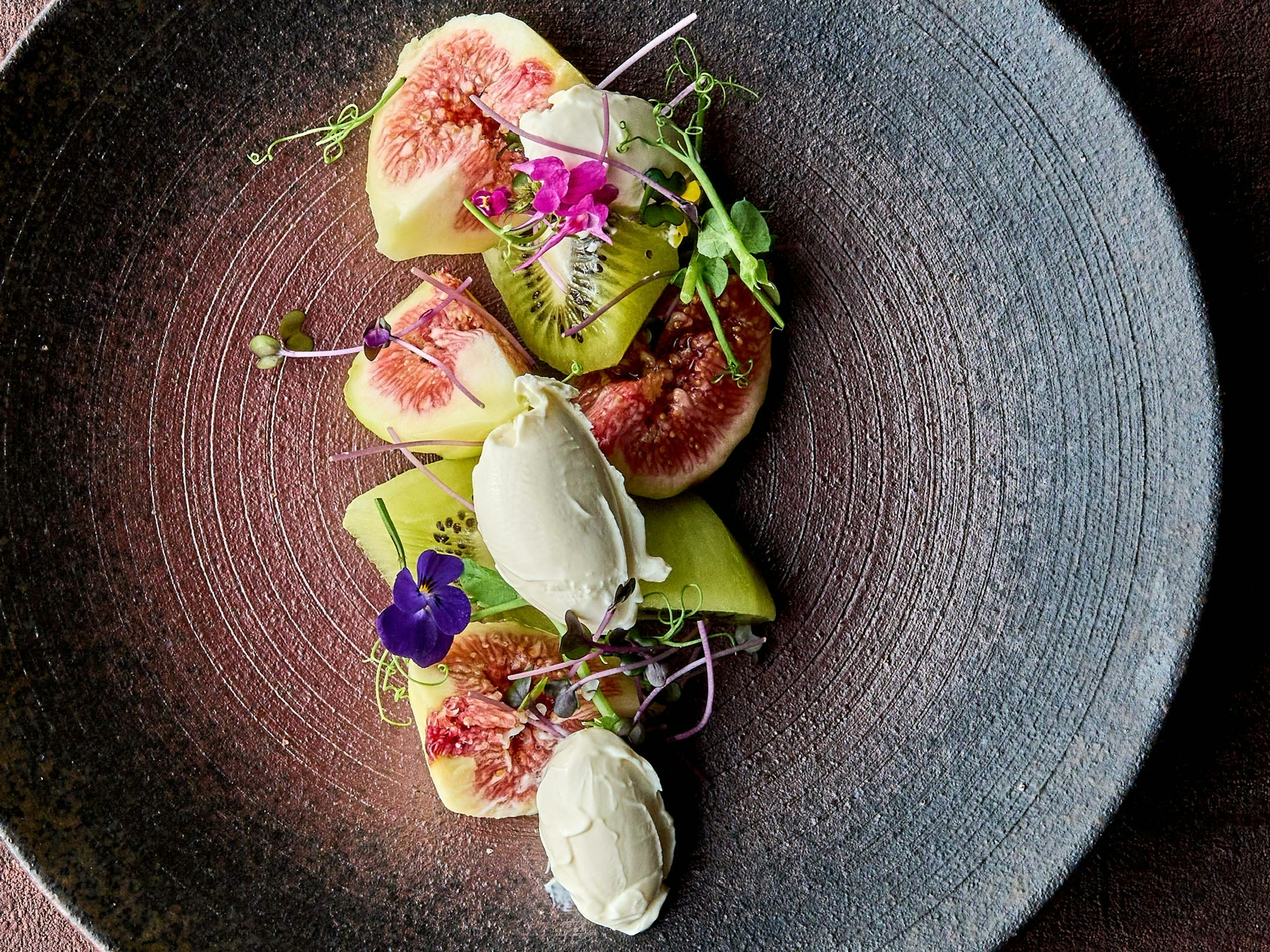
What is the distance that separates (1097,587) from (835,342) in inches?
19.9

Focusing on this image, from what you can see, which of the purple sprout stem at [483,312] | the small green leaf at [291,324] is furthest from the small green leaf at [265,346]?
the purple sprout stem at [483,312]

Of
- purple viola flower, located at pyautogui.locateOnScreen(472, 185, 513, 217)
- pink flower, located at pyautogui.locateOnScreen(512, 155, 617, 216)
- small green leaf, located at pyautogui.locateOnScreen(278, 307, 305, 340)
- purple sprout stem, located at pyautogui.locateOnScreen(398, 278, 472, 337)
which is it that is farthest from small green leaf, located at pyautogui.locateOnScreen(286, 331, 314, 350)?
pink flower, located at pyautogui.locateOnScreen(512, 155, 617, 216)

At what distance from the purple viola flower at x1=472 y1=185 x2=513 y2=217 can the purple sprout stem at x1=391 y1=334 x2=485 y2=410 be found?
217 millimetres

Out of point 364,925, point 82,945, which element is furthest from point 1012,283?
point 82,945

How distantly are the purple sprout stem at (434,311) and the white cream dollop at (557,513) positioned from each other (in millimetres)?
191

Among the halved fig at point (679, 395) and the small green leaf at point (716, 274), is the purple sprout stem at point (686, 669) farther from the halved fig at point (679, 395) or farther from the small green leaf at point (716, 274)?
the small green leaf at point (716, 274)

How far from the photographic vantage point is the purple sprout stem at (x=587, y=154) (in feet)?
3.85

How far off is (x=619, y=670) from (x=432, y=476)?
0.38 meters

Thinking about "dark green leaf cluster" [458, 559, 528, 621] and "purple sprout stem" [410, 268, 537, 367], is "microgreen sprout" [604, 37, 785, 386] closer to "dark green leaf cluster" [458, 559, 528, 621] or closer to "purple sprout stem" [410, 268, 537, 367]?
"purple sprout stem" [410, 268, 537, 367]

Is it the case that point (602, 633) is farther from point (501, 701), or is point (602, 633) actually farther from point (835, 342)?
point (835, 342)

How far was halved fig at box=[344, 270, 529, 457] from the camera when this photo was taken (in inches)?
49.4

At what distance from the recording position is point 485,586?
1.26 meters

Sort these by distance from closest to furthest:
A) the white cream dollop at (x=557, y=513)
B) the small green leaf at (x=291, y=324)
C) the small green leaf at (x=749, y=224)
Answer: the white cream dollop at (x=557, y=513) < the small green leaf at (x=749, y=224) < the small green leaf at (x=291, y=324)

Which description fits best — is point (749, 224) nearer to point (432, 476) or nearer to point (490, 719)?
point (432, 476)
